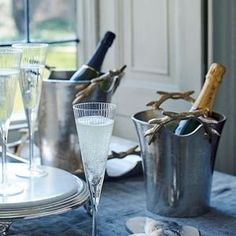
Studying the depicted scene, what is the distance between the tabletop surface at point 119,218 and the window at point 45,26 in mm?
692

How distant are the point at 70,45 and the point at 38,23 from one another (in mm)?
135

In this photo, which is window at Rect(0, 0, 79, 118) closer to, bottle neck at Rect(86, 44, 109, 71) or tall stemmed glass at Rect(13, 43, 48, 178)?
bottle neck at Rect(86, 44, 109, 71)

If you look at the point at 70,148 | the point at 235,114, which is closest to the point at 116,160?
the point at 70,148

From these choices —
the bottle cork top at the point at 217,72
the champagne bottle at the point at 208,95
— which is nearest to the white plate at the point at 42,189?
the champagne bottle at the point at 208,95

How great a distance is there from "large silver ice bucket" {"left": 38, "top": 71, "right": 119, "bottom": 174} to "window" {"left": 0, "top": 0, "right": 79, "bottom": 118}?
481mm

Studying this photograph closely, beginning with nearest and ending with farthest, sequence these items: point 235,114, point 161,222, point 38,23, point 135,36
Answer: point 161,222
point 235,114
point 135,36
point 38,23

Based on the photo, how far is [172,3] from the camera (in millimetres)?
1678


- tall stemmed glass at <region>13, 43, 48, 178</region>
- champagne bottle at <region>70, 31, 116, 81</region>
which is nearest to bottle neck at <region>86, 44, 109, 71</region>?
champagne bottle at <region>70, 31, 116, 81</region>

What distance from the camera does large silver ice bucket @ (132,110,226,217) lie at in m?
1.13

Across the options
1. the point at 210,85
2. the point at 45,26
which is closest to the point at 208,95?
the point at 210,85

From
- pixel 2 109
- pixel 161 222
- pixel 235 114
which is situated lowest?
pixel 161 222

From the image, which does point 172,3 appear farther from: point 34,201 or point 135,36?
point 34,201

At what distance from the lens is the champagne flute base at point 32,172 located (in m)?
1.19

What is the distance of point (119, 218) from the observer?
3.78ft
